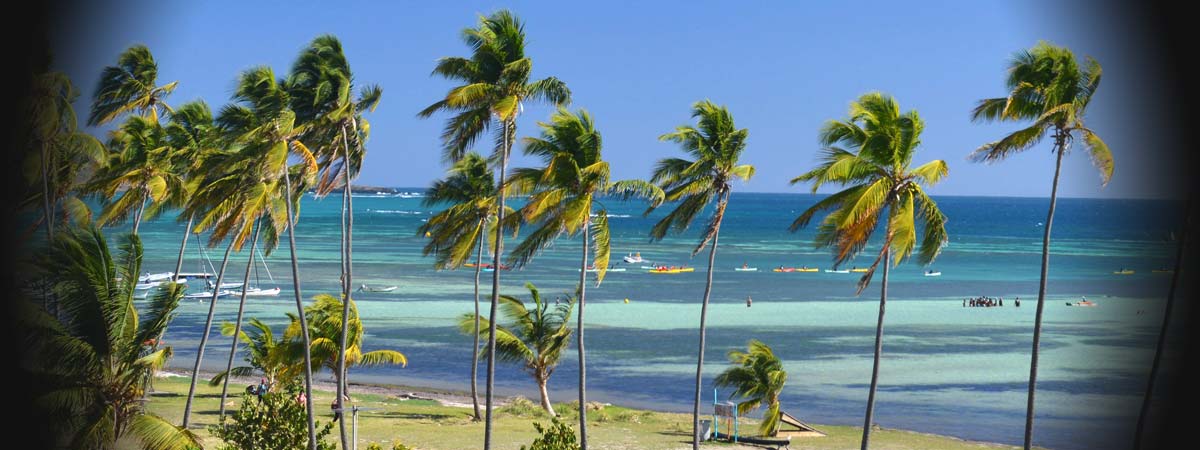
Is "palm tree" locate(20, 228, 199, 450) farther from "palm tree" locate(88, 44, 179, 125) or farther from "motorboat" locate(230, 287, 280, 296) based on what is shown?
"motorboat" locate(230, 287, 280, 296)

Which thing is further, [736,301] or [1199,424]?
[736,301]

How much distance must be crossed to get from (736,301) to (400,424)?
46.7 m

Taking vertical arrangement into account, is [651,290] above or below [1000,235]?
below

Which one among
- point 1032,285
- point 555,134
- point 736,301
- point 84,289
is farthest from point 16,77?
point 1032,285

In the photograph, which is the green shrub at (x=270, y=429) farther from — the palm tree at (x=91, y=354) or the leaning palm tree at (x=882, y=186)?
the leaning palm tree at (x=882, y=186)

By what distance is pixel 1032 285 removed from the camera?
304 feet

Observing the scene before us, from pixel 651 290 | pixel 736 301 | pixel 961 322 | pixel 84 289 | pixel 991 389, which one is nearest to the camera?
pixel 84 289

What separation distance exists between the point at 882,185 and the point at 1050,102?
3194 millimetres

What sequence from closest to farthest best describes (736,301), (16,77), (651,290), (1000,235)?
1. (16,77)
2. (736,301)
3. (651,290)
4. (1000,235)

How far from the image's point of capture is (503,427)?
3209cm

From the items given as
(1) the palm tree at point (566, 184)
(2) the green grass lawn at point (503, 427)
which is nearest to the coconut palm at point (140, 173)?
(2) the green grass lawn at point (503, 427)

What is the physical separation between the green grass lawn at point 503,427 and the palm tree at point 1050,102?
11.9 meters

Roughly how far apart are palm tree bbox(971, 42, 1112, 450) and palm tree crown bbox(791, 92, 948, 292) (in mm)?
1222

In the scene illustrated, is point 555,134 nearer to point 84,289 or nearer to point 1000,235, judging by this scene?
point 84,289
